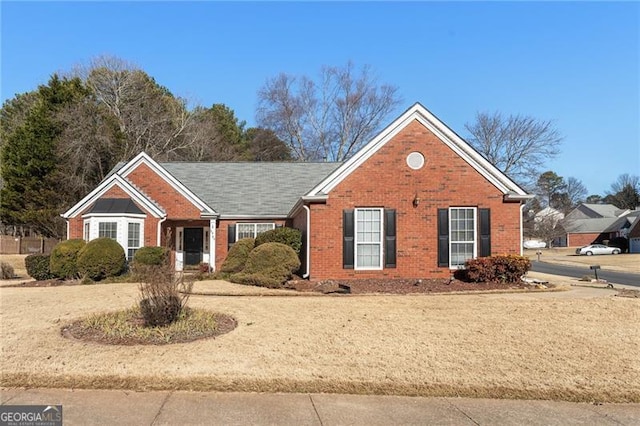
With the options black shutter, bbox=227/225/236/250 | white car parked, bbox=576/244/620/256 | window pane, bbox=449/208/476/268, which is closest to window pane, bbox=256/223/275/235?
black shutter, bbox=227/225/236/250

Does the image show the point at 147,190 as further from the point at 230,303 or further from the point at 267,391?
the point at 267,391

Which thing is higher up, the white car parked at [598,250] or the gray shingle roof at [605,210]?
the gray shingle roof at [605,210]

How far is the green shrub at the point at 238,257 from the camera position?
17406 millimetres

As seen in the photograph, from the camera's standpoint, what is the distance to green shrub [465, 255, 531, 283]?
1485 cm

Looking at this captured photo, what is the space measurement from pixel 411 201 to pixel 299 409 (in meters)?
11.9

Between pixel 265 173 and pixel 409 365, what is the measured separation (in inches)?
743

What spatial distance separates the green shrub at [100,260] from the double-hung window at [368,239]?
27.9ft

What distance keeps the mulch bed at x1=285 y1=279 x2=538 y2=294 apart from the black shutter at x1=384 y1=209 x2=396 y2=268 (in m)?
0.74

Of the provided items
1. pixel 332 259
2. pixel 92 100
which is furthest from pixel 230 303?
pixel 92 100

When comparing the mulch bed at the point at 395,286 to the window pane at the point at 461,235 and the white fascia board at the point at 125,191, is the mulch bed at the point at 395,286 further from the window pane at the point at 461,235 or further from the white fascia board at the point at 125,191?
the white fascia board at the point at 125,191

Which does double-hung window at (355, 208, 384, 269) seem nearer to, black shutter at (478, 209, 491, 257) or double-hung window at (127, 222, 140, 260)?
black shutter at (478, 209, 491, 257)

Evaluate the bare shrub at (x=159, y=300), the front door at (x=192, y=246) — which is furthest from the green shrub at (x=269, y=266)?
the bare shrub at (x=159, y=300)

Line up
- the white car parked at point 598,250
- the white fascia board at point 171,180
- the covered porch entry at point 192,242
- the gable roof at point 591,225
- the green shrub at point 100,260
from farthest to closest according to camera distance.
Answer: the gable roof at point 591,225, the white car parked at point 598,250, the covered porch entry at point 192,242, the white fascia board at point 171,180, the green shrub at point 100,260

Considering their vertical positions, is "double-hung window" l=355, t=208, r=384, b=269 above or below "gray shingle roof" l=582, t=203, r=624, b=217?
below
